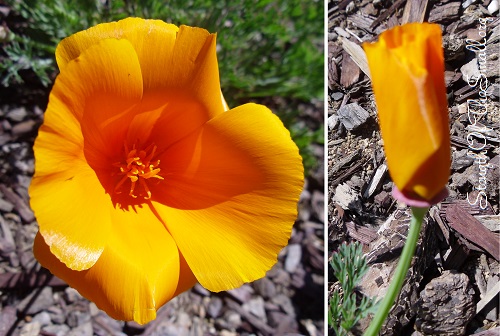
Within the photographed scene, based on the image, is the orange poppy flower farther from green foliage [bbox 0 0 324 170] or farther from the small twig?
green foliage [bbox 0 0 324 170]

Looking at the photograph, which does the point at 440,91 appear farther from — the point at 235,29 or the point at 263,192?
the point at 235,29

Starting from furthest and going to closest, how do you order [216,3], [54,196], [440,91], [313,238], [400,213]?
1. [313,238]
2. [216,3]
3. [400,213]
4. [54,196]
5. [440,91]

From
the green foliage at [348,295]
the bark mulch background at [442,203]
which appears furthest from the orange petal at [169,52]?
the green foliage at [348,295]

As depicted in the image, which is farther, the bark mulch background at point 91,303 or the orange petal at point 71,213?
the bark mulch background at point 91,303

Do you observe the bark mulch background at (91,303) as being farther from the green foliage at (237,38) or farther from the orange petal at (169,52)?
the orange petal at (169,52)

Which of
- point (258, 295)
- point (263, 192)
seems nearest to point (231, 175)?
point (263, 192)

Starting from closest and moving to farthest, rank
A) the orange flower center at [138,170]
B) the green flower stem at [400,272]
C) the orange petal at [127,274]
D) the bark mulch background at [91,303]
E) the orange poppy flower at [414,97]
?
the orange poppy flower at [414,97] → the green flower stem at [400,272] → the orange petal at [127,274] → the orange flower center at [138,170] → the bark mulch background at [91,303]
